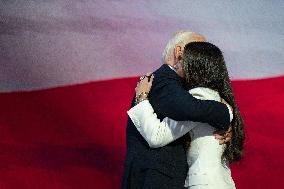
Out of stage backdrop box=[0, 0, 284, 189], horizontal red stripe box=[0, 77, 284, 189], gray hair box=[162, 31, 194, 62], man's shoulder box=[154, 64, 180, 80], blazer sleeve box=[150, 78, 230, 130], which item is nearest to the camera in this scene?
blazer sleeve box=[150, 78, 230, 130]

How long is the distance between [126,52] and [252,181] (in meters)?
1.64

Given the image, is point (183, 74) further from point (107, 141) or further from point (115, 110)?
point (115, 110)

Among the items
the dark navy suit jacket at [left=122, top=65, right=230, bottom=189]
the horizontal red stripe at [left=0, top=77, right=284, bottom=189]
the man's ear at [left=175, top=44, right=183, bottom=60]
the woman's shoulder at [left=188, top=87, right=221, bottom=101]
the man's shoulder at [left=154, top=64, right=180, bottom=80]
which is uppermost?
the man's ear at [left=175, top=44, right=183, bottom=60]

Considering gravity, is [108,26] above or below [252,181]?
above

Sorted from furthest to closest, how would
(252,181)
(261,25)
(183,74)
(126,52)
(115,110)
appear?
(261,25) < (126,52) < (115,110) < (252,181) < (183,74)

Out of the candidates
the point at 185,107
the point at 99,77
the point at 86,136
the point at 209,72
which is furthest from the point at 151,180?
the point at 99,77

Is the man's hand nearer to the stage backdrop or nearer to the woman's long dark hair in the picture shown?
the woman's long dark hair

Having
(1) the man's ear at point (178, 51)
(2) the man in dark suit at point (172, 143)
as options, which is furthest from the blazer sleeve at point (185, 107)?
(1) the man's ear at point (178, 51)

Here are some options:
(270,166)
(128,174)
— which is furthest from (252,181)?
(128,174)

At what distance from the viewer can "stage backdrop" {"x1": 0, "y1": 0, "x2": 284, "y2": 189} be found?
293 cm

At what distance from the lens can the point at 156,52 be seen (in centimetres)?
421

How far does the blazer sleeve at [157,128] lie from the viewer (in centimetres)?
167

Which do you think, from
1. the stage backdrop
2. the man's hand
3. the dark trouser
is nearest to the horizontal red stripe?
the stage backdrop

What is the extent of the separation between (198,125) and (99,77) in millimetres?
2208
